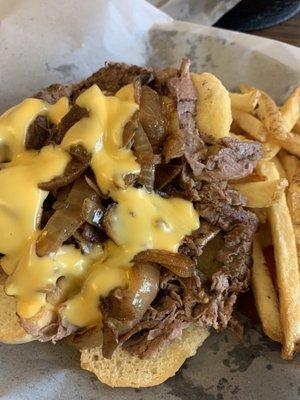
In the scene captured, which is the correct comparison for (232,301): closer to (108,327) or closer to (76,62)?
(108,327)

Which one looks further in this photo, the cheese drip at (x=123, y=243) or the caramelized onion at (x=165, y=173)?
the caramelized onion at (x=165, y=173)

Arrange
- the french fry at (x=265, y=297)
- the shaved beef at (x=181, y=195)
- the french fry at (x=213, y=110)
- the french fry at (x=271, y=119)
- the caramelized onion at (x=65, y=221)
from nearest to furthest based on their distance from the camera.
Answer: the caramelized onion at (x=65, y=221) → the shaved beef at (x=181, y=195) → the french fry at (x=265, y=297) → the french fry at (x=213, y=110) → the french fry at (x=271, y=119)

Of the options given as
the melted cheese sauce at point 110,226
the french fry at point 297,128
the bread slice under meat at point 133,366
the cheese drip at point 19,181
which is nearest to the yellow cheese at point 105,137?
the melted cheese sauce at point 110,226

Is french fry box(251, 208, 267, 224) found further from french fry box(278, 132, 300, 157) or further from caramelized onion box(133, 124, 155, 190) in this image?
caramelized onion box(133, 124, 155, 190)

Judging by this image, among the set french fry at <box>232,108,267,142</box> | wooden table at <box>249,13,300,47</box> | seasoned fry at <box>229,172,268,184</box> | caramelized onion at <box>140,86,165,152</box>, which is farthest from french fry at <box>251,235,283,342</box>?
wooden table at <box>249,13,300,47</box>

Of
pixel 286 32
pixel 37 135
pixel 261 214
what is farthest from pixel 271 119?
pixel 286 32

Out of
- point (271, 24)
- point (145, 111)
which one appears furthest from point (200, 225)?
point (271, 24)

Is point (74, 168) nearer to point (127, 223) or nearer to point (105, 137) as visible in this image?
point (105, 137)

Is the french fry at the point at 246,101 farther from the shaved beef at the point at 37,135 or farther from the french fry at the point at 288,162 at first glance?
the shaved beef at the point at 37,135
